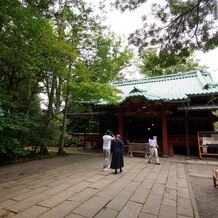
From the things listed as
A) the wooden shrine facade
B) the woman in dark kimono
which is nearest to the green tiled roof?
the wooden shrine facade

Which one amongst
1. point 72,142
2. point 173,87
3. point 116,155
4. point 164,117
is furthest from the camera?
point 72,142

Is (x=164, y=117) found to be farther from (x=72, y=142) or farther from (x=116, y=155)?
(x=72, y=142)

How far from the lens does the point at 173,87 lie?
19359mm

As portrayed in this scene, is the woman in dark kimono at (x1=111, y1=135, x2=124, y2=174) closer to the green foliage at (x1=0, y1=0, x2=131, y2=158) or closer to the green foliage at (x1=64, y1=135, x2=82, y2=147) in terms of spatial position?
the green foliage at (x1=0, y1=0, x2=131, y2=158)

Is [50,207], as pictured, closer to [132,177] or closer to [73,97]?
[132,177]

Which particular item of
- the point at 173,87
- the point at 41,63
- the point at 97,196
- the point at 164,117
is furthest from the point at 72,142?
the point at 97,196

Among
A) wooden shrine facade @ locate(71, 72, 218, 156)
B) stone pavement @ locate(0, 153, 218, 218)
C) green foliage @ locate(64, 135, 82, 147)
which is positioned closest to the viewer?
stone pavement @ locate(0, 153, 218, 218)

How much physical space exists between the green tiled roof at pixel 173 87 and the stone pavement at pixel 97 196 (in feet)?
25.7

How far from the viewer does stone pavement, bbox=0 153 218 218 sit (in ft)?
15.3

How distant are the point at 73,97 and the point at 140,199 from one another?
9643 millimetres

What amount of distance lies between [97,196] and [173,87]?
15.7m

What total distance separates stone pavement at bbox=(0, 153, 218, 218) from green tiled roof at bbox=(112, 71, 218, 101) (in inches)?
309

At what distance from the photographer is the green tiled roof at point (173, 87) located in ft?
49.8

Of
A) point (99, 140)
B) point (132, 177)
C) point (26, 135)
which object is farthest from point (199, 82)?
point (26, 135)
